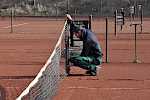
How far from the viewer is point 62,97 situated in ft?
38.2

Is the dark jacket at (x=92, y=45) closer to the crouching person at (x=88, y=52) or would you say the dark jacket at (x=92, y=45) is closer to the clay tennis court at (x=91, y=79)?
the crouching person at (x=88, y=52)

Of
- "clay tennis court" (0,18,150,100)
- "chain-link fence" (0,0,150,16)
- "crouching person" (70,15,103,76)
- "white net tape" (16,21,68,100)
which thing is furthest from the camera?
"chain-link fence" (0,0,150,16)

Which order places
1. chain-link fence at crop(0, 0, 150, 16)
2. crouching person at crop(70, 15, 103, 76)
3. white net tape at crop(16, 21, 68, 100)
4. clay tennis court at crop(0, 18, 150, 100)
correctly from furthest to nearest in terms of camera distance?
1. chain-link fence at crop(0, 0, 150, 16)
2. crouching person at crop(70, 15, 103, 76)
3. clay tennis court at crop(0, 18, 150, 100)
4. white net tape at crop(16, 21, 68, 100)

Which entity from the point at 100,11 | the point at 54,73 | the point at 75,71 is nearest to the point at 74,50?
the point at 75,71

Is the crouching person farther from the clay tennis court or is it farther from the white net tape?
the white net tape

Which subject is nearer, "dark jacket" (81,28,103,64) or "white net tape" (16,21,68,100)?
"white net tape" (16,21,68,100)

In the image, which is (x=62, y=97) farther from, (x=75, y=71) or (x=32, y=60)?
(x=32, y=60)

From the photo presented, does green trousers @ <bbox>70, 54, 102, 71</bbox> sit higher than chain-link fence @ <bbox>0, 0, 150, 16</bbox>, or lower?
higher

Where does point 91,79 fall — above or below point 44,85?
below

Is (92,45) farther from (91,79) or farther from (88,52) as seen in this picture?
(91,79)

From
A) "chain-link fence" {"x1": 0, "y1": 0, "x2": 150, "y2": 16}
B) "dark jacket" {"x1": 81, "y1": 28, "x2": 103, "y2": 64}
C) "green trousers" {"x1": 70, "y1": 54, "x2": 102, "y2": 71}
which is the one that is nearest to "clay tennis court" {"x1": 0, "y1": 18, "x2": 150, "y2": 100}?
"green trousers" {"x1": 70, "y1": 54, "x2": 102, "y2": 71}

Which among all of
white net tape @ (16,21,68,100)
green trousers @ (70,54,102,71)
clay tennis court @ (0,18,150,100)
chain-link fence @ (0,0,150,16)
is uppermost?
white net tape @ (16,21,68,100)

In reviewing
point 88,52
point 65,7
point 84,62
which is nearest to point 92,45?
point 88,52

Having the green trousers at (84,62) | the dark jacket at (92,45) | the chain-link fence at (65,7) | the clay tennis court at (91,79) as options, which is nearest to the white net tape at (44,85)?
the clay tennis court at (91,79)
